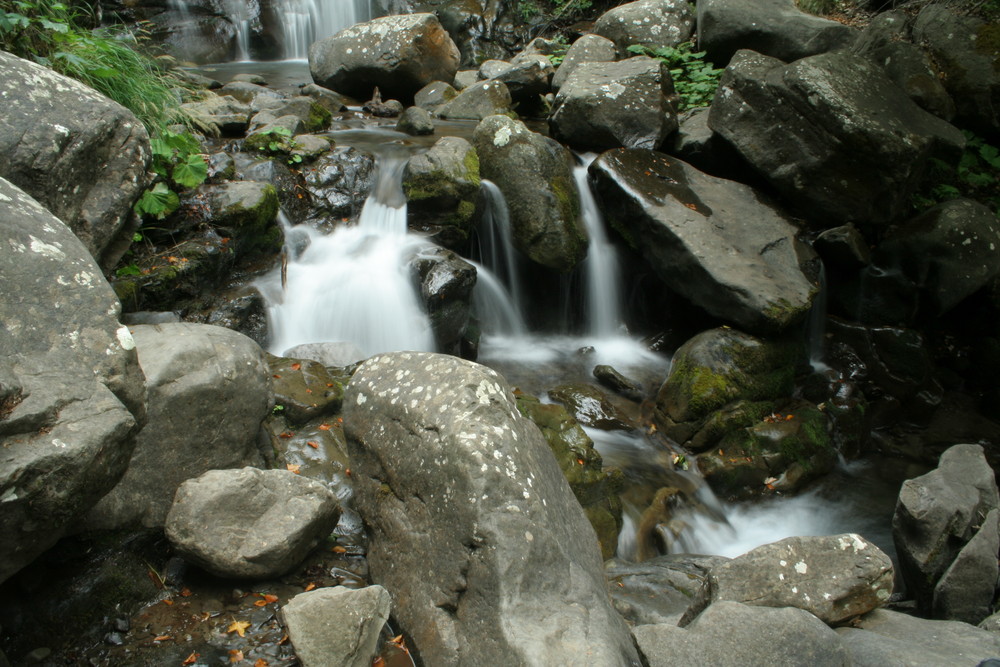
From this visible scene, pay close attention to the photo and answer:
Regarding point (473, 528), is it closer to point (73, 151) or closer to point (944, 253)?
point (73, 151)

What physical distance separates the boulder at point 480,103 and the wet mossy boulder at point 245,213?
4805 mm

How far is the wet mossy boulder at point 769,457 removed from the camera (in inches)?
219

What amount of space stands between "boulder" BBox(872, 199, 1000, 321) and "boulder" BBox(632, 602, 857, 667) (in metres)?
5.80

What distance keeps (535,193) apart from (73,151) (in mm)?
4388

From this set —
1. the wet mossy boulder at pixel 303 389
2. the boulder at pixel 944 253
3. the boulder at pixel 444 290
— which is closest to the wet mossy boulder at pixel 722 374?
the boulder at pixel 944 253

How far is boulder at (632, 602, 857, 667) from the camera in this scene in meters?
2.38

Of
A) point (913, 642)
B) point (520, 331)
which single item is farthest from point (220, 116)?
point (913, 642)

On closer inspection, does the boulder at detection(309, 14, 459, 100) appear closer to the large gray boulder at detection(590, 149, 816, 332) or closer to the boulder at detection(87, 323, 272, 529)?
the large gray boulder at detection(590, 149, 816, 332)

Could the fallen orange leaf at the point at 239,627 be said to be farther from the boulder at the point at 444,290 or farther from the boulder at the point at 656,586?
the boulder at the point at 444,290

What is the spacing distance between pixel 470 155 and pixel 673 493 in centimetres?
413

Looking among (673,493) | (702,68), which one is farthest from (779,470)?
(702,68)

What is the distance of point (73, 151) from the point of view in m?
3.61

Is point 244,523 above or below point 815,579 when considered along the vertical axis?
above

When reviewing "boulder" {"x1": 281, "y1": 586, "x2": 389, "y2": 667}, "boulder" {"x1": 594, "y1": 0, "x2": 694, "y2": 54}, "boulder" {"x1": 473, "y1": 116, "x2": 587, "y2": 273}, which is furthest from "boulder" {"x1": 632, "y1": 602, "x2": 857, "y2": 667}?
"boulder" {"x1": 594, "y1": 0, "x2": 694, "y2": 54}
